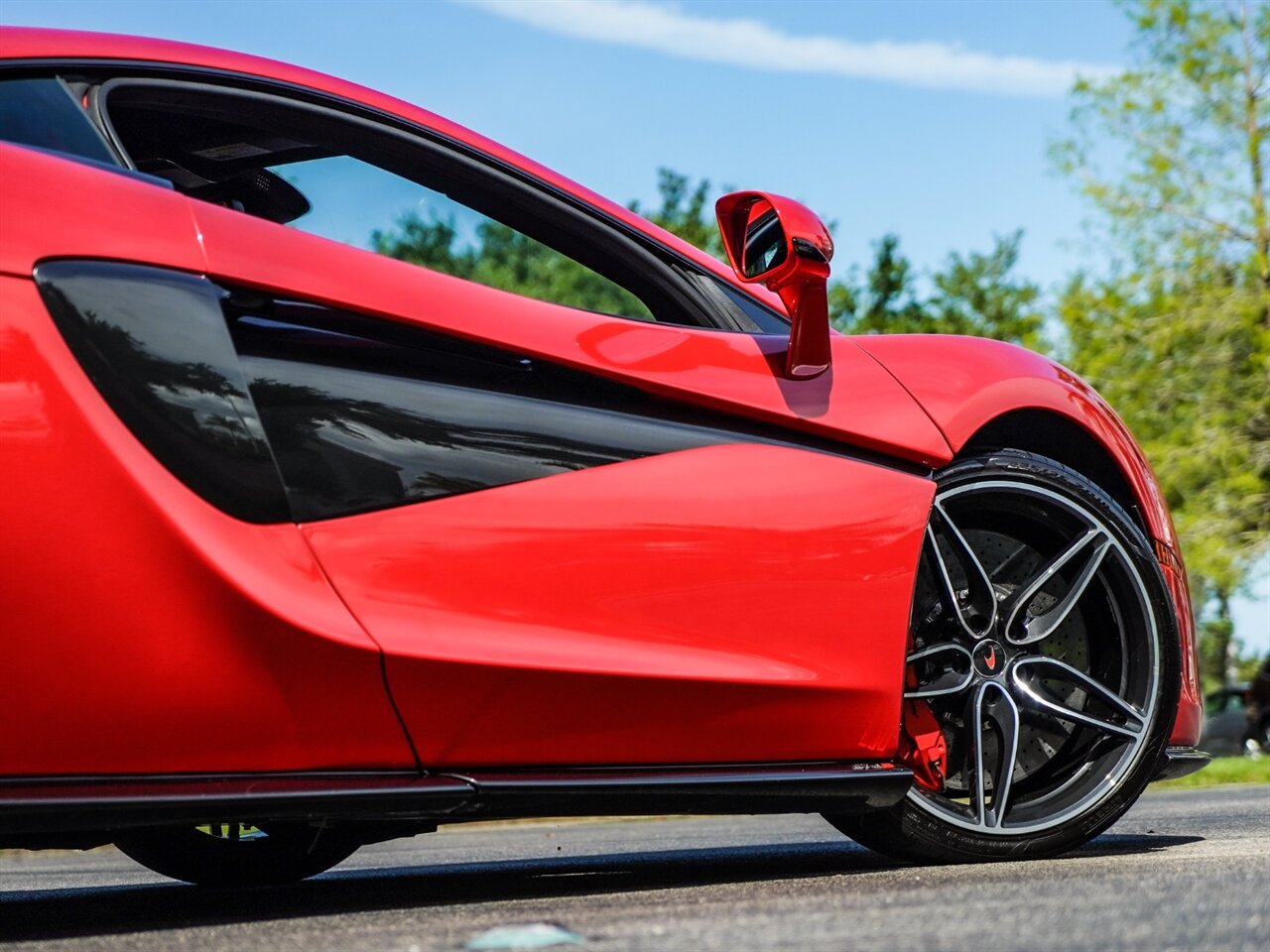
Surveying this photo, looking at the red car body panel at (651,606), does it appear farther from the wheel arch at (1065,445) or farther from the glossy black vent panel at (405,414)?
the wheel arch at (1065,445)

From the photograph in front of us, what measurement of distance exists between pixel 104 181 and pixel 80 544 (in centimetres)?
61

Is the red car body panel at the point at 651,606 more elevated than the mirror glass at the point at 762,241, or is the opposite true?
the mirror glass at the point at 762,241

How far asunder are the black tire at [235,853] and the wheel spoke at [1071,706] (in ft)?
5.16

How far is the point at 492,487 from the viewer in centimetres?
255

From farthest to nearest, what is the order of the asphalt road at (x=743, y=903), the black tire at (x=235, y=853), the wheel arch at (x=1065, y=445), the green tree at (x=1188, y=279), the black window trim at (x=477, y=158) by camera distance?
1. the green tree at (x=1188, y=279)
2. the black tire at (x=235, y=853)
3. the wheel arch at (x=1065, y=445)
4. the black window trim at (x=477, y=158)
5. the asphalt road at (x=743, y=903)

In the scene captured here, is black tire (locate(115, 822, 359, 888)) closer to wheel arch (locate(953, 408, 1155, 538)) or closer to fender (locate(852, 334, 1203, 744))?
fender (locate(852, 334, 1203, 744))

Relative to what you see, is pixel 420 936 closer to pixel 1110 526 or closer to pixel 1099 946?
pixel 1099 946

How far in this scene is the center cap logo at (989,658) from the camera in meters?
3.01

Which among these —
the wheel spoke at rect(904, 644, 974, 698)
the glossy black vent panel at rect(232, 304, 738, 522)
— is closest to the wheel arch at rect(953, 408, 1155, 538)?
the wheel spoke at rect(904, 644, 974, 698)

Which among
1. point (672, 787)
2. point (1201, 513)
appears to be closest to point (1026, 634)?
point (672, 787)

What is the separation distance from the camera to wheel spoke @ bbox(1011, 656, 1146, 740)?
302cm

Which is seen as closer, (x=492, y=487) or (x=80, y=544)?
(x=80, y=544)

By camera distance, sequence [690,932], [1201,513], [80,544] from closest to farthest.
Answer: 1. [690,932]
2. [80,544]
3. [1201,513]

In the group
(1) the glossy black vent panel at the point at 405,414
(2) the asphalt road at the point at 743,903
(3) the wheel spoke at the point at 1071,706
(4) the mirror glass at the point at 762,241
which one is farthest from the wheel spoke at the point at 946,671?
(4) the mirror glass at the point at 762,241
